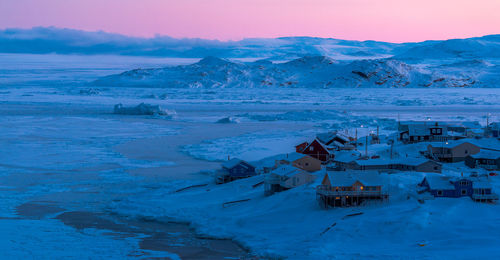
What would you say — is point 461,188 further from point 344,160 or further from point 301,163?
point 301,163

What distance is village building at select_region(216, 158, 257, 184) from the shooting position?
19703 mm

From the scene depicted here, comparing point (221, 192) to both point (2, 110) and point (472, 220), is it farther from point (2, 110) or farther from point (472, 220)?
point (2, 110)

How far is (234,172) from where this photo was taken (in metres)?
19.9

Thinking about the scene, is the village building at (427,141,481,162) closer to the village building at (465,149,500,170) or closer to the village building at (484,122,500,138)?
the village building at (465,149,500,170)

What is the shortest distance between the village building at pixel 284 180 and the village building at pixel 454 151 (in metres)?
6.29

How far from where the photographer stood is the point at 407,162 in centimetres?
1897

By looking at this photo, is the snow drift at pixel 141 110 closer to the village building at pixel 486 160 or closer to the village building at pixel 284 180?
the village building at pixel 486 160

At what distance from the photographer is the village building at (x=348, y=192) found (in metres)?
15.0

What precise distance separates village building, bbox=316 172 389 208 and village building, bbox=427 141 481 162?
279 inches

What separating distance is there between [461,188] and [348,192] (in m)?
2.72

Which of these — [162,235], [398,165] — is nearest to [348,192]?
[398,165]

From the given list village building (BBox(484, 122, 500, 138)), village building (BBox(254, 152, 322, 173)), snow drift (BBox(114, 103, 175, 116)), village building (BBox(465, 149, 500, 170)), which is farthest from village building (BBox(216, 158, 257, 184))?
snow drift (BBox(114, 103, 175, 116))

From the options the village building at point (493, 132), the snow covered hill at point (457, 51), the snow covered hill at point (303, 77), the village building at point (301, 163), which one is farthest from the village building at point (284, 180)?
the snow covered hill at point (457, 51)

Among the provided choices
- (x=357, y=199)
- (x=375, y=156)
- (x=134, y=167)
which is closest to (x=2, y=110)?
(x=134, y=167)
